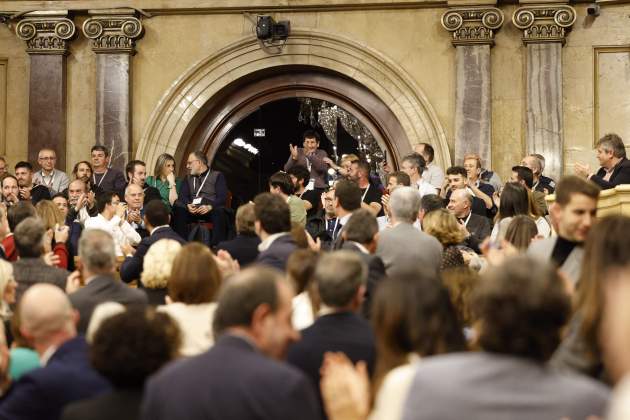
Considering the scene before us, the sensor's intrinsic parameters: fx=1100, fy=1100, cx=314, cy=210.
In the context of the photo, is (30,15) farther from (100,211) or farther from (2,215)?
(2,215)

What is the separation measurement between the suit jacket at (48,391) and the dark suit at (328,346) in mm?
762

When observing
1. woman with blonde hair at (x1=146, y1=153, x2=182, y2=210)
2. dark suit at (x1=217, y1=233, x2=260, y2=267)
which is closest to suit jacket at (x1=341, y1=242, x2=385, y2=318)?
dark suit at (x1=217, y1=233, x2=260, y2=267)

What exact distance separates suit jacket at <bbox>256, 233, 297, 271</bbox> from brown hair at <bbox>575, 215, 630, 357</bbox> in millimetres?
3083

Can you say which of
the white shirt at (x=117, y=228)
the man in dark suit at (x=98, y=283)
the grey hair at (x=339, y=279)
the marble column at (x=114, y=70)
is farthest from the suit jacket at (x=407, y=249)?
the marble column at (x=114, y=70)

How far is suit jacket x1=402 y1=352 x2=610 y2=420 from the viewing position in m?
2.73

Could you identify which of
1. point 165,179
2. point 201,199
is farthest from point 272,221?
point 165,179

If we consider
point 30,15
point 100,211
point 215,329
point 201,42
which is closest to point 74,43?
point 30,15

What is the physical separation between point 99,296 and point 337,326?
1.51 meters

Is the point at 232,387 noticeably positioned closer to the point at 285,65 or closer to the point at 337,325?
the point at 337,325

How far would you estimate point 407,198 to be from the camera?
6.95 metres

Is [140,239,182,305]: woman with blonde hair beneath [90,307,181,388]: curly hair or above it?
above

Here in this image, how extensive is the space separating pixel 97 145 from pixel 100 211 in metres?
3.05

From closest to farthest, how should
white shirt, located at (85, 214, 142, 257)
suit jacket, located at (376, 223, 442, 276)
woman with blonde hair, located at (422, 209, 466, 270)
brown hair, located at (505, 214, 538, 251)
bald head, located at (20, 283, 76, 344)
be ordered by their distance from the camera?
bald head, located at (20, 283, 76, 344) < brown hair, located at (505, 214, 538, 251) < suit jacket, located at (376, 223, 442, 276) < woman with blonde hair, located at (422, 209, 466, 270) < white shirt, located at (85, 214, 142, 257)

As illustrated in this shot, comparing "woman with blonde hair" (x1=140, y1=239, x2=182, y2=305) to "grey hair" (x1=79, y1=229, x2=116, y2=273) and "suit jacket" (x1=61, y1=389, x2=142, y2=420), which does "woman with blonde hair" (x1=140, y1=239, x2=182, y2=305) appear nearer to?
"grey hair" (x1=79, y1=229, x2=116, y2=273)
